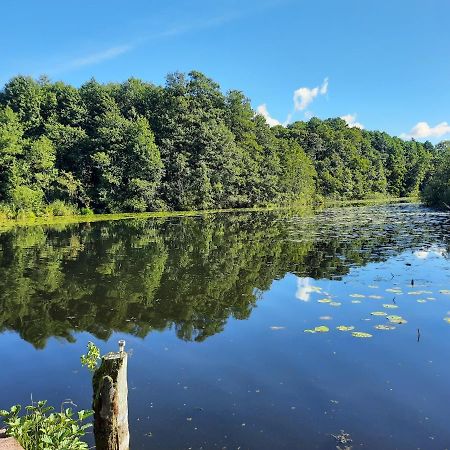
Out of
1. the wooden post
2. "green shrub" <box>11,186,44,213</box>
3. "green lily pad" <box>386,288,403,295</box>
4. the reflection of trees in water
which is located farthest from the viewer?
"green shrub" <box>11,186,44,213</box>

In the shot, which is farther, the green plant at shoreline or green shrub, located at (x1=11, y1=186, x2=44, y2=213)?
green shrub, located at (x1=11, y1=186, x2=44, y2=213)

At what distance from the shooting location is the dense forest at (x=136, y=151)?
1700 inches

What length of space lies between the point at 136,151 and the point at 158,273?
3536 cm

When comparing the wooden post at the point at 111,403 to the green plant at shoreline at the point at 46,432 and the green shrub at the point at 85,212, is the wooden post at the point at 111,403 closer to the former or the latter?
the green plant at shoreline at the point at 46,432

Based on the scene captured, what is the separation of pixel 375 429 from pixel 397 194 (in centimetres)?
10605

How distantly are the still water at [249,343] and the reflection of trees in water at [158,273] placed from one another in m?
0.07

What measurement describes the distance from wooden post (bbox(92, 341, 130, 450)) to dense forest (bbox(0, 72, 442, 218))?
39.0 metres

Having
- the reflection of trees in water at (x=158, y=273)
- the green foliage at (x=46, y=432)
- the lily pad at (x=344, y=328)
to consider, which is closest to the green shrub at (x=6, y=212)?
the reflection of trees in water at (x=158, y=273)

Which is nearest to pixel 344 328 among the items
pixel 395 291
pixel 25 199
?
pixel 395 291

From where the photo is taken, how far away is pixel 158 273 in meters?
14.2

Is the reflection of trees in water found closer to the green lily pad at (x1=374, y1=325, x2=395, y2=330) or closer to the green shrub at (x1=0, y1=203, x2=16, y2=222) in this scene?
the green lily pad at (x1=374, y1=325, x2=395, y2=330)

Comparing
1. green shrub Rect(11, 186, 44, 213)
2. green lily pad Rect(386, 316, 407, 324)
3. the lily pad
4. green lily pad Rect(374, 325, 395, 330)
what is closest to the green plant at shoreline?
the lily pad

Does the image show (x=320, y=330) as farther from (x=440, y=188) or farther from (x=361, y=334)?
(x=440, y=188)

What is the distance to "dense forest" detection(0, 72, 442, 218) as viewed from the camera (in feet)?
142
